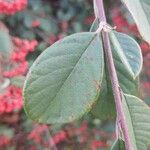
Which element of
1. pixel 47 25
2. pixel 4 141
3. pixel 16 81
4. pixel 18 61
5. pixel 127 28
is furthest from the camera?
pixel 127 28

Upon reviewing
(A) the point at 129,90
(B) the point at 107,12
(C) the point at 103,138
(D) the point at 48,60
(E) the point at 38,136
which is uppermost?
(D) the point at 48,60

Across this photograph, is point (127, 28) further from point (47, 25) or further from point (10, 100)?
point (10, 100)

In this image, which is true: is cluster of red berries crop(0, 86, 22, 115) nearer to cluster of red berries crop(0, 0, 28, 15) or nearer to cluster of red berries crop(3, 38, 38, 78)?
cluster of red berries crop(3, 38, 38, 78)

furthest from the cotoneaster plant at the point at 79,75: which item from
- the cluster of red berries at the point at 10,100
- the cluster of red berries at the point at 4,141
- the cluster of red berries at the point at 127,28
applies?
the cluster of red berries at the point at 127,28

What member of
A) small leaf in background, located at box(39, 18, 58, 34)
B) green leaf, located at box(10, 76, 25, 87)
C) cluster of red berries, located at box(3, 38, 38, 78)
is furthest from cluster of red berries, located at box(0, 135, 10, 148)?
green leaf, located at box(10, 76, 25, 87)

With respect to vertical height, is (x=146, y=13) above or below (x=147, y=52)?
above

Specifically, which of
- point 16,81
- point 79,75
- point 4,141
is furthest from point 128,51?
point 4,141

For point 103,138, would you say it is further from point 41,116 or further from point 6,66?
point 41,116

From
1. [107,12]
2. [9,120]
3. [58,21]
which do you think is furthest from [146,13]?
[107,12]
